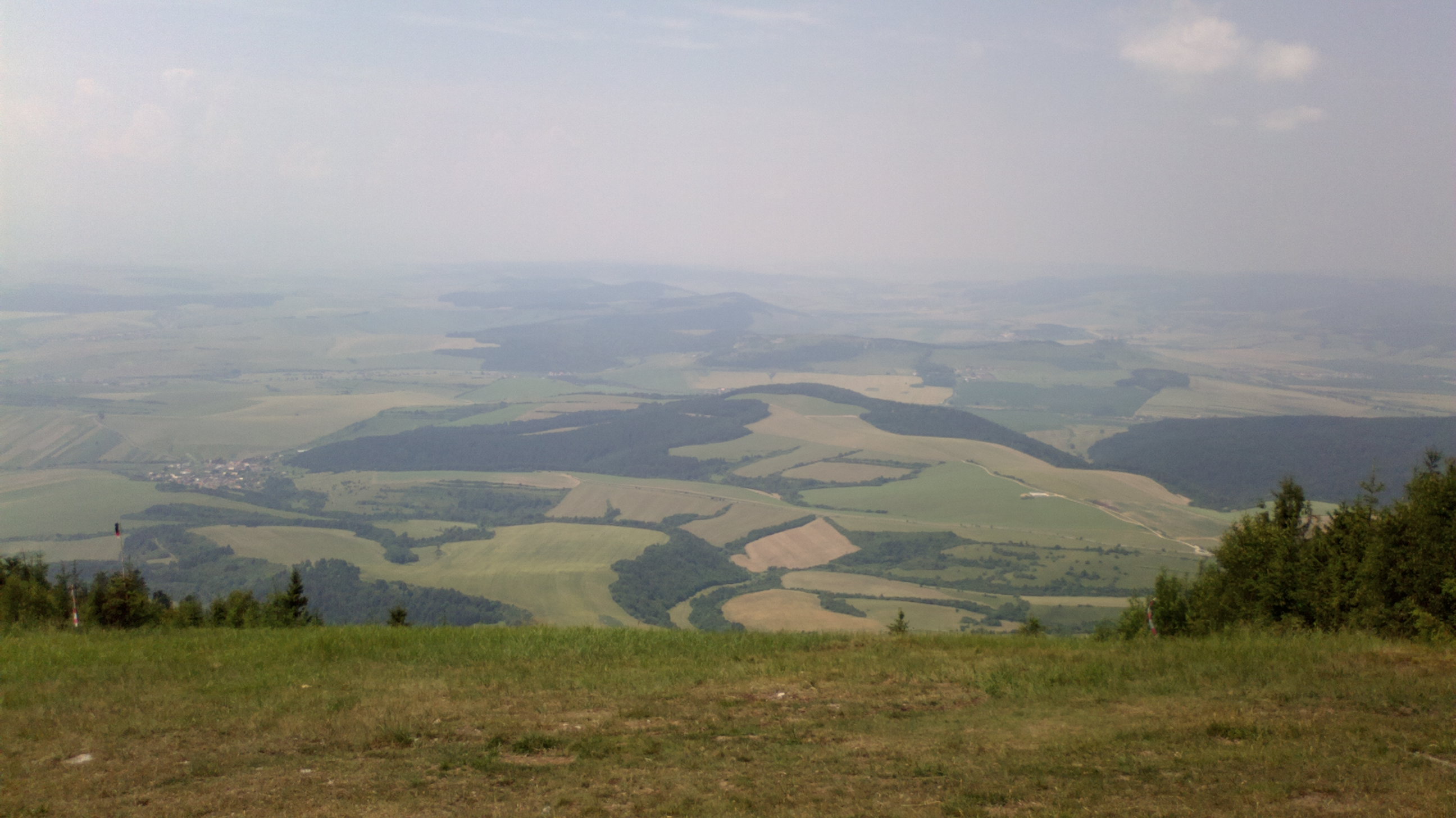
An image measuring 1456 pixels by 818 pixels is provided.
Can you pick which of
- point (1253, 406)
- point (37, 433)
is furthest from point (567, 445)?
point (1253, 406)

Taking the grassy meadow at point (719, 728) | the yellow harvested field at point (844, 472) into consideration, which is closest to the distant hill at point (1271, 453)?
the yellow harvested field at point (844, 472)

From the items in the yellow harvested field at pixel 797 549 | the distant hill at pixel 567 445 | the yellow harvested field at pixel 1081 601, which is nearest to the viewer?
the yellow harvested field at pixel 1081 601

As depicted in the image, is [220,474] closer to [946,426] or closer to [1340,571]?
[946,426]

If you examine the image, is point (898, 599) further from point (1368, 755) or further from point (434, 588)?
point (1368, 755)

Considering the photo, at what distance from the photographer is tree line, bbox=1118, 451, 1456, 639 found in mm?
16453

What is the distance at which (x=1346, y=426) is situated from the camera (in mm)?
142375

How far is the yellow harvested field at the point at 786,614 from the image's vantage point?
205 ft

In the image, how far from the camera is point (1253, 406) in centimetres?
17700

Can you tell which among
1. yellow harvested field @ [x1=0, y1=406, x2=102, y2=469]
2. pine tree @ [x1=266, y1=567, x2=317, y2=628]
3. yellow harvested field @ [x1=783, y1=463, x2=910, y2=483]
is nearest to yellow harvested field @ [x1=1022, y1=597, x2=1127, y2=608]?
yellow harvested field @ [x1=783, y1=463, x2=910, y2=483]

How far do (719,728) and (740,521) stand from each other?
3880 inches

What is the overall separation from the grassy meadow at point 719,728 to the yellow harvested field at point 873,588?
63.6 metres

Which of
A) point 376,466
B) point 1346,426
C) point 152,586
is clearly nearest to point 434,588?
point 152,586

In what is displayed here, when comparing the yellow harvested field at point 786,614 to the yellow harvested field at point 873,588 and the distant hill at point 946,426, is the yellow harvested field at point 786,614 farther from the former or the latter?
the distant hill at point 946,426

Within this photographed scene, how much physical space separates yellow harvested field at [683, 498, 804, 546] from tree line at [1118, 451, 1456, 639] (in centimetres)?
7579
